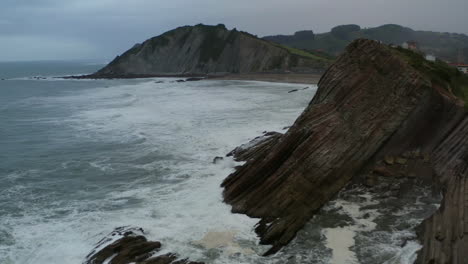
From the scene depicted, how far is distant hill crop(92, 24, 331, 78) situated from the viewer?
102m

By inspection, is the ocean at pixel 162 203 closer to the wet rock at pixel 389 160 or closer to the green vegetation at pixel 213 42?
the wet rock at pixel 389 160

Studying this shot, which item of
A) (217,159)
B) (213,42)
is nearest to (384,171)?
(217,159)

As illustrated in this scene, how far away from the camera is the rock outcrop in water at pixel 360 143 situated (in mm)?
17000

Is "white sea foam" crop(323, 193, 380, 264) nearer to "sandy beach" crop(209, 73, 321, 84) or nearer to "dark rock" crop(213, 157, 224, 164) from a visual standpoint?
"dark rock" crop(213, 157, 224, 164)

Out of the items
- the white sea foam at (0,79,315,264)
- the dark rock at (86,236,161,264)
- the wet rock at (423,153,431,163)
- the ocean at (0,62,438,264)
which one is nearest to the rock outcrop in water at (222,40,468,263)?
the wet rock at (423,153,431,163)

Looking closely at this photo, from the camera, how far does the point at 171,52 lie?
12975 cm

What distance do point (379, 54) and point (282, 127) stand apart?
1156 centimetres

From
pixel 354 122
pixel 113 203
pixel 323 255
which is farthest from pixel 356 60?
pixel 113 203

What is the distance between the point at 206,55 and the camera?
121750mm

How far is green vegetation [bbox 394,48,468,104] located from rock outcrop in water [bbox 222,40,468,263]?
0.12 metres

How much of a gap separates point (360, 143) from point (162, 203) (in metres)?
9.31

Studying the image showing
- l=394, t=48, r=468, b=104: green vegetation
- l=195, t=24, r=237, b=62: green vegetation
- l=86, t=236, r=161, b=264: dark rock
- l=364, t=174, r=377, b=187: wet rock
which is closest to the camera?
l=86, t=236, r=161, b=264: dark rock

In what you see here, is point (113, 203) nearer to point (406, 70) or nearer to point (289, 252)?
point (289, 252)

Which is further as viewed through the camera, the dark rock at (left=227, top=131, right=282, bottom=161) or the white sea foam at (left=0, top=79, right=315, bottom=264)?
the dark rock at (left=227, top=131, right=282, bottom=161)
